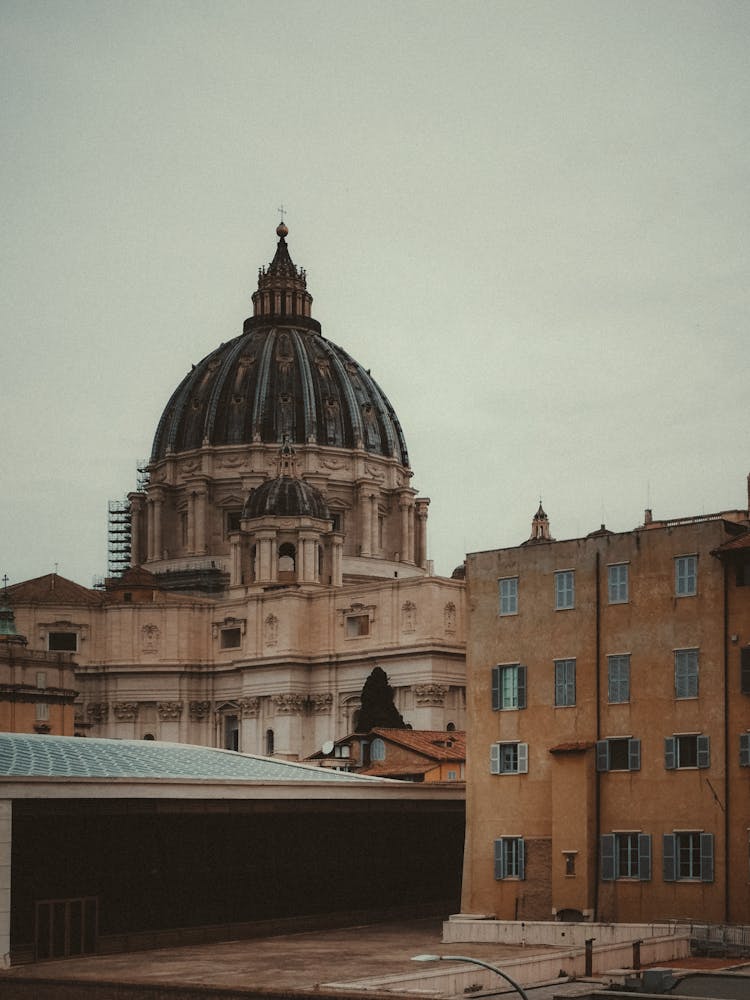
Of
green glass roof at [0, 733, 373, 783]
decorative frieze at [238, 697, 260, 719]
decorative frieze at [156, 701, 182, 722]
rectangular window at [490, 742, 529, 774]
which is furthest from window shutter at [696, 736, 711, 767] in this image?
decorative frieze at [156, 701, 182, 722]

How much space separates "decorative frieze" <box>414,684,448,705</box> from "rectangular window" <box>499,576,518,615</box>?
2472 inches

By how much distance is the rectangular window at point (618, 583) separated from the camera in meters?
59.5

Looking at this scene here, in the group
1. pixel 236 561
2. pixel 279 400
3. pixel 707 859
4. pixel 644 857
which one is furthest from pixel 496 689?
pixel 279 400

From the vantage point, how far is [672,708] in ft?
189

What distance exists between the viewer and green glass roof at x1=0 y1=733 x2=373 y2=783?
56.6 meters

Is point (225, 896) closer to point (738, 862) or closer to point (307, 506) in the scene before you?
point (738, 862)

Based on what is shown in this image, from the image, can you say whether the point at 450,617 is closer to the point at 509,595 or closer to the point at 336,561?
the point at 336,561

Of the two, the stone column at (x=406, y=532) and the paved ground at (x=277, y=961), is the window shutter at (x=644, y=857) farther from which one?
the stone column at (x=406, y=532)

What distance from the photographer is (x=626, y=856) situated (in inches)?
2275

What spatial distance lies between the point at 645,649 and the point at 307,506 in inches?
3511

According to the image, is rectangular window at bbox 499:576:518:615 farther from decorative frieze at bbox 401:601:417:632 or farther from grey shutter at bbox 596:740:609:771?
decorative frieze at bbox 401:601:417:632

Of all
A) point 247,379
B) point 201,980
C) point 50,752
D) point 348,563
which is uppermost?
point 247,379

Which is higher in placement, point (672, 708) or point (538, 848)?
point (672, 708)

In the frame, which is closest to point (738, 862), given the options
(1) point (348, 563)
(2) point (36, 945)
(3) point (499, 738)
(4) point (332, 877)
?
(3) point (499, 738)
